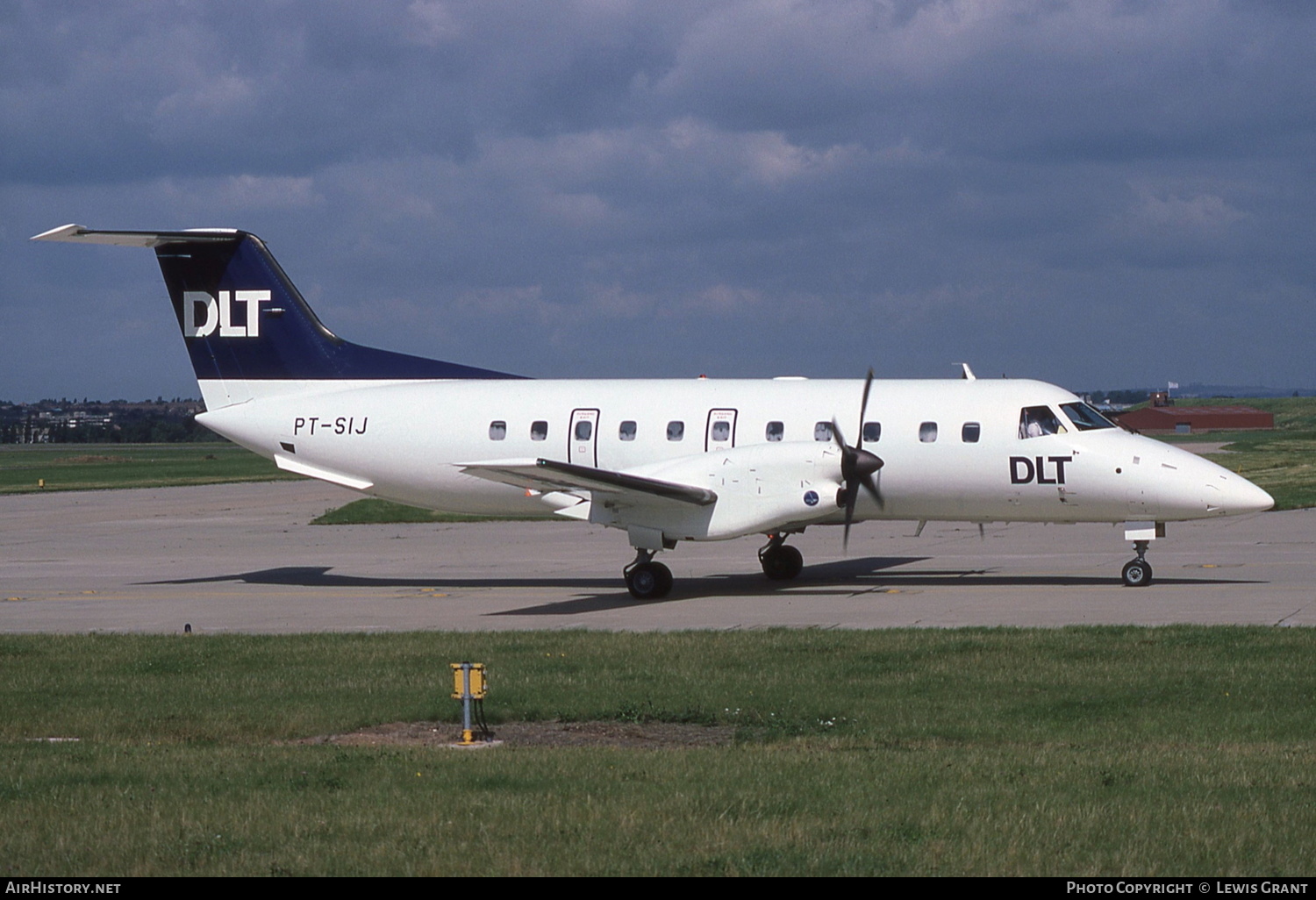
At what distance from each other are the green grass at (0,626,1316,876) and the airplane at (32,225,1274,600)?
4.97 meters

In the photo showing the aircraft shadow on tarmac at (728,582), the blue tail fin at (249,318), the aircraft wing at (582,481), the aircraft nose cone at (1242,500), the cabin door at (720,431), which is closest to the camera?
the aircraft wing at (582,481)

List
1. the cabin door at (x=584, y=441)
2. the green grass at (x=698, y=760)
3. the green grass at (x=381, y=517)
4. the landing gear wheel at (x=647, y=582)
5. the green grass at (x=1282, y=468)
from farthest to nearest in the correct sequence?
the green grass at (x=1282, y=468), the green grass at (x=381, y=517), the cabin door at (x=584, y=441), the landing gear wheel at (x=647, y=582), the green grass at (x=698, y=760)

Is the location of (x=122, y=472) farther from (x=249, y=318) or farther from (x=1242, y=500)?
(x=1242, y=500)

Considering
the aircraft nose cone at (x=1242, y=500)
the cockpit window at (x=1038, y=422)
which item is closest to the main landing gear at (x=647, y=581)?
the cockpit window at (x=1038, y=422)

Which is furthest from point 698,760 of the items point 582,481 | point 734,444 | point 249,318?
point 249,318

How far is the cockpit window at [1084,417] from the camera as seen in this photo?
22.9 meters

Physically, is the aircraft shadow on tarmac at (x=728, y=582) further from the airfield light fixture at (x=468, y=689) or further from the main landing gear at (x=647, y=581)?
the airfield light fixture at (x=468, y=689)

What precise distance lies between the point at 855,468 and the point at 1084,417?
398cm

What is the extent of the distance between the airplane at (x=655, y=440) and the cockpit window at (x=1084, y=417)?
0.17 feet

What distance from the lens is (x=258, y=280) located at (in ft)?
87.2

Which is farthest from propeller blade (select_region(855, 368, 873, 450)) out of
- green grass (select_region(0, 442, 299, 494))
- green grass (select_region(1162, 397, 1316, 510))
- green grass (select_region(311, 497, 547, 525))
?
green grass (select_region(0, 442, 299, 494))

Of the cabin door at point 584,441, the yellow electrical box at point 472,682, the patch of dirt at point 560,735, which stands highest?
the cabin door at point 584,441
